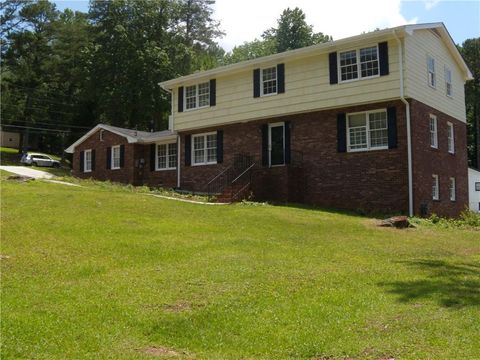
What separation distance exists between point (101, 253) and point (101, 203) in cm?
632

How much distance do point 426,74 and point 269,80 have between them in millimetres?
6455

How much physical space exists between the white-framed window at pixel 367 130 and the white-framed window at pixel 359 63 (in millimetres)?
1444

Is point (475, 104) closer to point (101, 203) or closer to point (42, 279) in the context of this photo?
point (101, 203)

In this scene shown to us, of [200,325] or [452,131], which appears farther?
[452,131]

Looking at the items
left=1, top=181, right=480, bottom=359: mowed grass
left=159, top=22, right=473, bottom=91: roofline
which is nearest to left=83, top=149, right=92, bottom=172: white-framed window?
left=159, top=22, right=473, bottom=91: roofline

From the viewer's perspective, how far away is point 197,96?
25.5 metres

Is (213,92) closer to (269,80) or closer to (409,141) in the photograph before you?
(269,80)

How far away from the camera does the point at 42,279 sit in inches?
313

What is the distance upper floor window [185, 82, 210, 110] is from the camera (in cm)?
2511

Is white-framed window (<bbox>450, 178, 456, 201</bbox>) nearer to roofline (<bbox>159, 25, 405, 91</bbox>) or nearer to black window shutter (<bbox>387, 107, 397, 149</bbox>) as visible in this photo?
black window shutter (<bbox>387, 107, 397, 149</bbox>)

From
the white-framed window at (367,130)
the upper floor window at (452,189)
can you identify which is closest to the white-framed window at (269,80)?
the white-framed window at (367,130)

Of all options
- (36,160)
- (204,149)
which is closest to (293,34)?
(36,160)

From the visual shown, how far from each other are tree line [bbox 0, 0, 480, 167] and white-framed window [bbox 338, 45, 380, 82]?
2591cm

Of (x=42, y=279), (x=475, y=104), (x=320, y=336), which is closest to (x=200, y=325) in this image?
(x=320, y=336)
